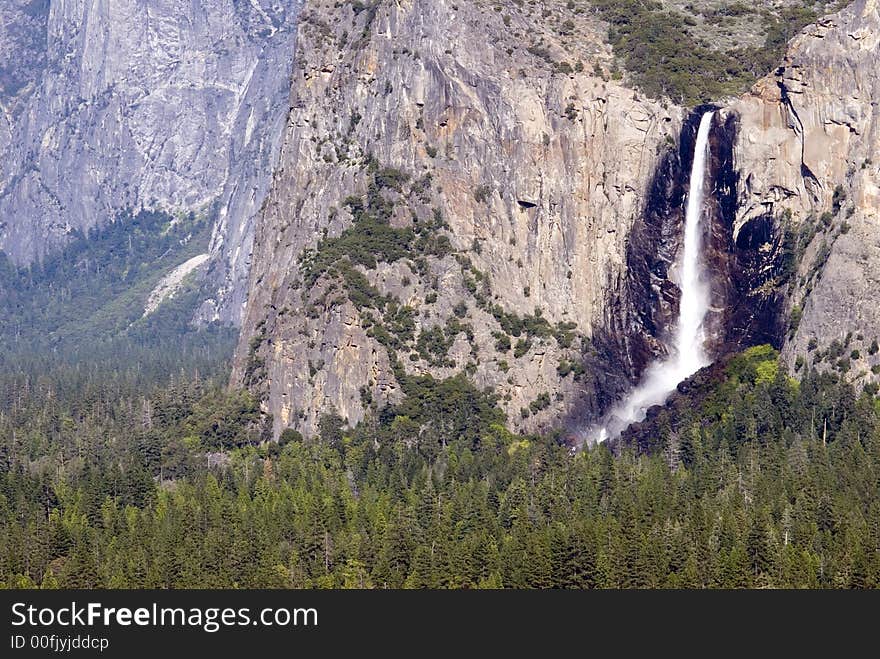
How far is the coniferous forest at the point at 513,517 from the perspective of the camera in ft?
482

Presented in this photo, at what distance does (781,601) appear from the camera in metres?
131

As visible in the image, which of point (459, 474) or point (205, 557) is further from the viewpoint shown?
point (459, 474)

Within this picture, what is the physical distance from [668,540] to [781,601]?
20.5 m

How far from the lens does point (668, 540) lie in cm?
15050

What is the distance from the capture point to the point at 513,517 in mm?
170375

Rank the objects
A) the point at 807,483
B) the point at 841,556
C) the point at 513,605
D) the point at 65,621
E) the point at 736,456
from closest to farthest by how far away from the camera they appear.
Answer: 1. the point at 65,621
2. the point at 513,605
3. the point at 841,556
4. the point at 807,483
5. the point at 736,456

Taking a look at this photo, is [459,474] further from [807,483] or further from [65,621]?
[65,621]

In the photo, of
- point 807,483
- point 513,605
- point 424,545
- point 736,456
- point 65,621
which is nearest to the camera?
point 65,621

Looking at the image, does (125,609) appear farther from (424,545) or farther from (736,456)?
(736,456)

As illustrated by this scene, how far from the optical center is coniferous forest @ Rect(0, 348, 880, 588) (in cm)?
14700

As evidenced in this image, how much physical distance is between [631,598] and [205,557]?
→ 37.9m

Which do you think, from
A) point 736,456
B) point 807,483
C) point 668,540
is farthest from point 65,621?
point 736,456

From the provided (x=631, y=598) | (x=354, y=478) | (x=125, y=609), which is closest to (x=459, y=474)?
(x=354, y=478)

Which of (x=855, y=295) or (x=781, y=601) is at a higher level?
(x=855, y=295)
